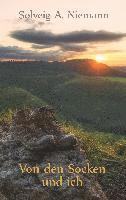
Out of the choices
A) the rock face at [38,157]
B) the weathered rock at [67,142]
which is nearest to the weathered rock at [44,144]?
the rock face at [38,157]

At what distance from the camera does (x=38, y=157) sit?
19.0 m

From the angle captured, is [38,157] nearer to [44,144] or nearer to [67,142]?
[44,144]

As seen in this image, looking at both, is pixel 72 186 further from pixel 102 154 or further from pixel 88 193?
pixel 102 154

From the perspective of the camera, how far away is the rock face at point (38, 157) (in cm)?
1736

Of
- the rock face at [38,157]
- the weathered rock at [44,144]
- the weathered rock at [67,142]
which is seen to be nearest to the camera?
the rock face at [38,157]

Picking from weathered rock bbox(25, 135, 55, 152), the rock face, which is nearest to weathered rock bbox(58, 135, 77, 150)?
the rock face

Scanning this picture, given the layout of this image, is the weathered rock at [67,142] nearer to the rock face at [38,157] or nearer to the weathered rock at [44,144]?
the rock face at [38,157]

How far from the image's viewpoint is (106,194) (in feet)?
62.0

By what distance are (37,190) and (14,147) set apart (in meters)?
3.26

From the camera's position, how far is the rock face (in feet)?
57.0

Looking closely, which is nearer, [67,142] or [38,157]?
[38,157]

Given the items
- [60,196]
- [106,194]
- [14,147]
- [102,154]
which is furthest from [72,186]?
[102,154]

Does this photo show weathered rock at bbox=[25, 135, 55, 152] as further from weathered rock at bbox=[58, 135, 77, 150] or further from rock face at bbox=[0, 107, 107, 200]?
weathered rock at bbox=[58, 135, 77, 150]

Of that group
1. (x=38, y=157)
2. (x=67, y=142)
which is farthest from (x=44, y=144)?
(x=67, y=142)
